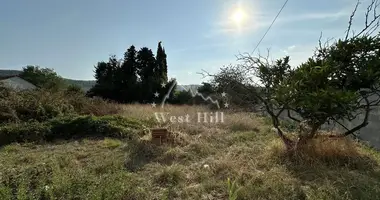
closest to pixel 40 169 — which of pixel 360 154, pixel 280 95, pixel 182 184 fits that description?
pixel 182 184

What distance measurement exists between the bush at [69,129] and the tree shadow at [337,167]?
12.0ft

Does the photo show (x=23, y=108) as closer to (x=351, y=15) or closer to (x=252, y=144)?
(x=252, y=144)

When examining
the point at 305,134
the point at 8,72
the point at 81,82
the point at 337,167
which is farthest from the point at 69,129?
the point at 8,72

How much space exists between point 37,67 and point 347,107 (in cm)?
3132

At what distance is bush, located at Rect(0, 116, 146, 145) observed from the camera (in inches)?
240

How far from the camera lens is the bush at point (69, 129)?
609 centimetres

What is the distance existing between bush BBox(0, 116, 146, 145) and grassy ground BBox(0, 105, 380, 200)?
0.66 meters

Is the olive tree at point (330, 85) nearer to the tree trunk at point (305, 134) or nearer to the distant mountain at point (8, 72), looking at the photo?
the tree trunk at point (305, 134)

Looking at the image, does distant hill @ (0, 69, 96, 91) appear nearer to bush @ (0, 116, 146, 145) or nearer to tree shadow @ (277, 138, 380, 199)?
bush @ (0, 116, 146, 145)

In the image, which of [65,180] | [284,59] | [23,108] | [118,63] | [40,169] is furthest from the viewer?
[118,63]

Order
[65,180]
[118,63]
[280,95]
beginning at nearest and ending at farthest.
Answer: [65,180]
[280,95]
[118,63]

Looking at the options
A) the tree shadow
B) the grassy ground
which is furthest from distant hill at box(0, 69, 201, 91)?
the tree shadow

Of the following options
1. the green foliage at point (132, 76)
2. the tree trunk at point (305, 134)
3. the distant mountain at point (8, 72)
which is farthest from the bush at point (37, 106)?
the distant mountain at point (8, 72)

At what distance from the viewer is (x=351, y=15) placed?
4414mm
